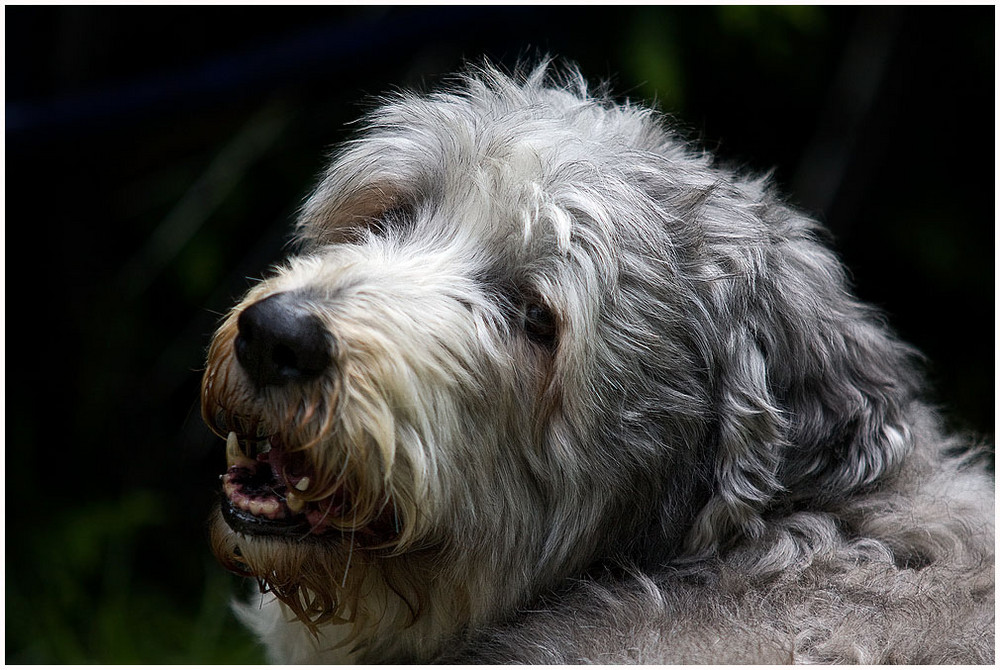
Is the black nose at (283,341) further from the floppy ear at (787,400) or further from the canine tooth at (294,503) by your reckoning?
the floppy ear at (787,400)

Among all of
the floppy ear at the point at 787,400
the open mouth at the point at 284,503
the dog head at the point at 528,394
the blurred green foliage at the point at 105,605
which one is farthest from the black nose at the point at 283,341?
the blurred green foliage at the point at 105,605

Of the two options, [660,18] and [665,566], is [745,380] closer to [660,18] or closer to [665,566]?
[665,566]

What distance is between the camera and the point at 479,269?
2.52m

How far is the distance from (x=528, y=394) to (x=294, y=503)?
62cm

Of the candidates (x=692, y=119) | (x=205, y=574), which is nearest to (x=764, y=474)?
(x=692, y=119)

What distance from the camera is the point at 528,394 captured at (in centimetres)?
243

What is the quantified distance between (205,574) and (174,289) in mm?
1607

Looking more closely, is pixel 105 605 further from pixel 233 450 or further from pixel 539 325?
pixel 539 325

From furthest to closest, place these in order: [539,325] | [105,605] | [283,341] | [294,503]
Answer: [105,605]
[539,325]
[294,503]
[283,341]

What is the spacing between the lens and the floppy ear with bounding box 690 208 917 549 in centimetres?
244

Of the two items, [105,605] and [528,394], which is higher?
[528,394]

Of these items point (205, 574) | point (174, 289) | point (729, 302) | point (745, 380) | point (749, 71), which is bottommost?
point (205, 574)

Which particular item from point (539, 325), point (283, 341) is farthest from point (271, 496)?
point (539, 325)

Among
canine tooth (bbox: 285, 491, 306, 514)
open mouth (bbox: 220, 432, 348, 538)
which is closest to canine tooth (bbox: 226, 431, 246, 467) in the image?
open mouth (bbox: 220, 432, 348, 538)
